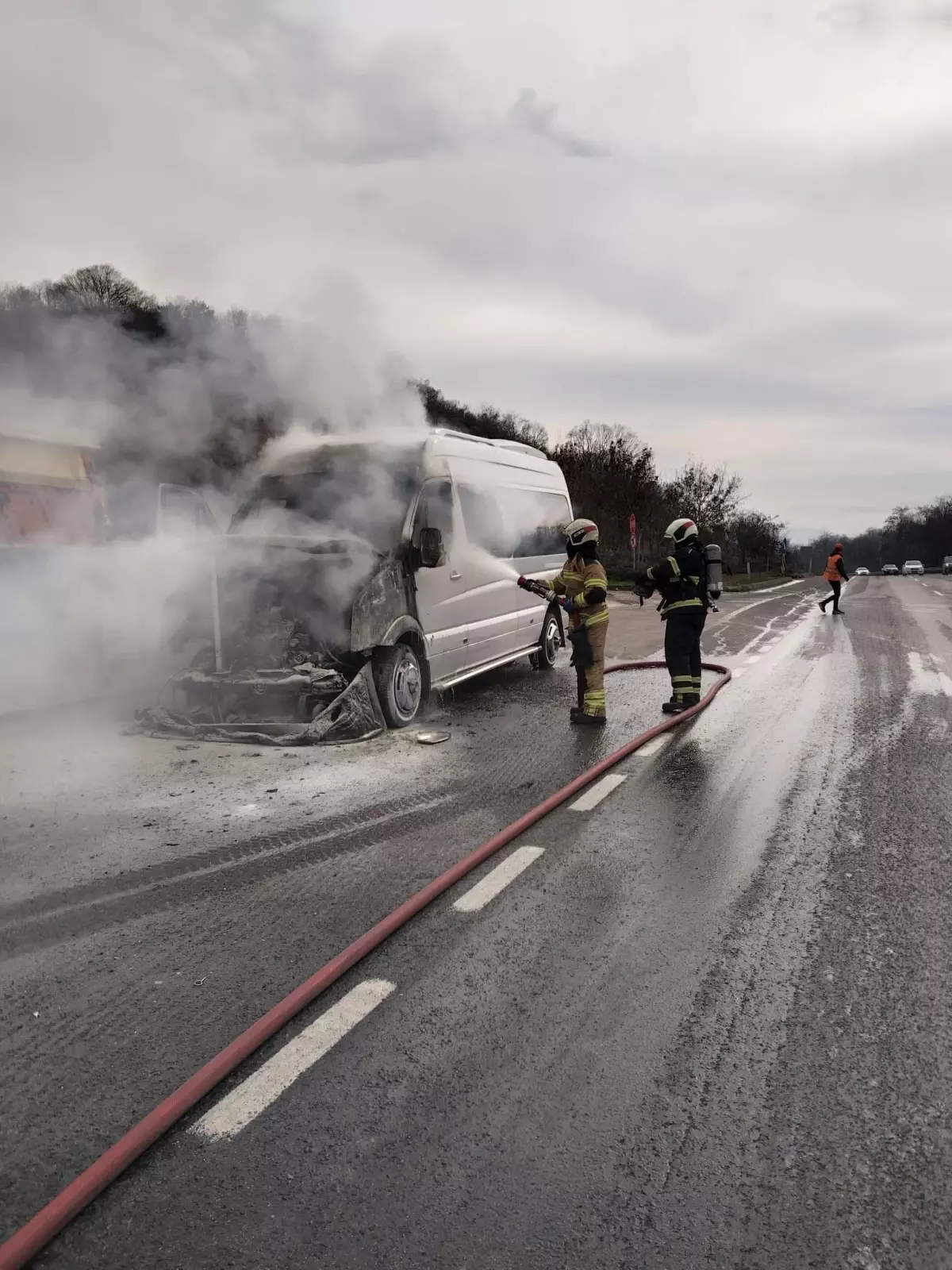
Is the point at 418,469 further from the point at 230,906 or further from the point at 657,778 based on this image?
the point at 230,906

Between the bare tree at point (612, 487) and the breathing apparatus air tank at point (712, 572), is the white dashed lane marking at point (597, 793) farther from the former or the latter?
the bare tree at point (612, 487)

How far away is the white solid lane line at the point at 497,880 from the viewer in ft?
13.1

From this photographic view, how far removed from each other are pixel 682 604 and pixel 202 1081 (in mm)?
6762

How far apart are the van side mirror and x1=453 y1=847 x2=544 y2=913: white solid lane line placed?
3.42 metres

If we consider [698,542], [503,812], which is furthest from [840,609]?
[503,812]

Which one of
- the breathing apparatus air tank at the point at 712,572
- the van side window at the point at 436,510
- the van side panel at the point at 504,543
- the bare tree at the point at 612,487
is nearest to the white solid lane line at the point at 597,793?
the van side window at the point at 436,510

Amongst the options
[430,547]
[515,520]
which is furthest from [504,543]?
[430,547]

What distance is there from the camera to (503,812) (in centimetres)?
535

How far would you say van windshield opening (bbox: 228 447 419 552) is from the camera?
7.72 m

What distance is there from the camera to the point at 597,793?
5762 millimetres

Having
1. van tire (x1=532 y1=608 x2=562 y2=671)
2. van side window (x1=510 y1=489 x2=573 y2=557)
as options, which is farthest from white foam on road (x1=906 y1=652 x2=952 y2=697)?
van side window (x1=510 y1=489 x2=573 y2=557)

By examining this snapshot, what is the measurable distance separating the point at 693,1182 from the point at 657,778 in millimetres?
3929

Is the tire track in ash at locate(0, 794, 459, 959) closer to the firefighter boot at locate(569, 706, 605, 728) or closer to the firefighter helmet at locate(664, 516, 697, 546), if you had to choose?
the firefighter boot at locate(569, 706, 605, 728)

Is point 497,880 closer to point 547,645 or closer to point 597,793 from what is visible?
point 597,793
